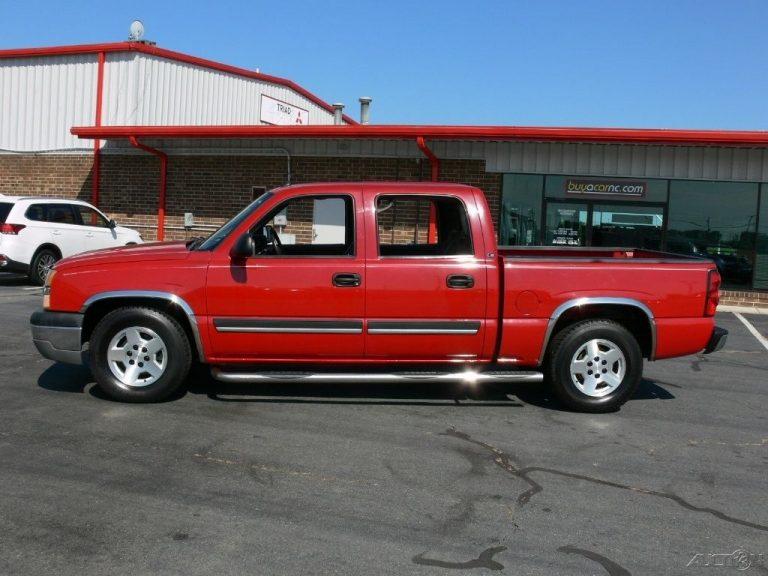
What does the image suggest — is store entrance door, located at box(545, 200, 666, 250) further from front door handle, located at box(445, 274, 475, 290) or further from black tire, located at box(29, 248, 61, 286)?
front door handle, located at box(445, 274, 475, 290)

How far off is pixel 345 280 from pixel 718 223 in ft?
39.8

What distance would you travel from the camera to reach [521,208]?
1620 centimetres

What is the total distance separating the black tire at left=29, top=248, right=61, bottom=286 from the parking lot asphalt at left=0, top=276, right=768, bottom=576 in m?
8.13

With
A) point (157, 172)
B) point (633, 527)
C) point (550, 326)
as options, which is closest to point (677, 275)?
point (550, 326)

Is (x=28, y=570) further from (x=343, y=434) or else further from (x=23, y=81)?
(x=23, y=81)

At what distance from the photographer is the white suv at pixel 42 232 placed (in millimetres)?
14133

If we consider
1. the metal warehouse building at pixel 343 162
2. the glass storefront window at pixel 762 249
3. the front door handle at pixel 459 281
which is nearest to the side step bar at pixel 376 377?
the front door handle at pixel 459 281

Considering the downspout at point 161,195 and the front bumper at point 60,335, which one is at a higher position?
the downspout at point 161,195

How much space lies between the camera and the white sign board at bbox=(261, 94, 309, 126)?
70.2 ft

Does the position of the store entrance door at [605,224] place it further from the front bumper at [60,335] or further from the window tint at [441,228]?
the front bumper at [60,335]

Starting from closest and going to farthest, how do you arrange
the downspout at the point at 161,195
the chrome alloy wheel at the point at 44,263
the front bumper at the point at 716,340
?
the front bumper at the point at 716,340 → the chrome alloy wheel at the point at 44,263 → the downspout at the point at 161,195

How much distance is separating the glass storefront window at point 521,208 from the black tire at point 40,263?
9090 mm

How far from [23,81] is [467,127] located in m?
12.4

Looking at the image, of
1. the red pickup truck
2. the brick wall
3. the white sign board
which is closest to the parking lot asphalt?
the red pickup truck
